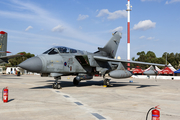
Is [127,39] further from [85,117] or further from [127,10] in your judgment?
[85,117]

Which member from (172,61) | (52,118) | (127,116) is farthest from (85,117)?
(172,61)

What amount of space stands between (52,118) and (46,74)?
804 centimetres

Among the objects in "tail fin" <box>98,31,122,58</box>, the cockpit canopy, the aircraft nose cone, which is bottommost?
the aircraft nose cone

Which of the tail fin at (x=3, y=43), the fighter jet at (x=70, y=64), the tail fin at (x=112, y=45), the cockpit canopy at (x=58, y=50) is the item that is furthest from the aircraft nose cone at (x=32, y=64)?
the tail fin at (x=3, y=43)

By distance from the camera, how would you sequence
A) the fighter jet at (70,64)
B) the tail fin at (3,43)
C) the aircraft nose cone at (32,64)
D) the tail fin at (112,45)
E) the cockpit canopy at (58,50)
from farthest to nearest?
1. the tail fin at (3,43)
2. the tail fin at (112,45)
3. the cockpit canopy at (58,50)
4. the fighter jet at (70,64)
5. the aircraft nose cone at (32,64)

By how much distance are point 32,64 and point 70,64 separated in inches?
150

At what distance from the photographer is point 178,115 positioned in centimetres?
591

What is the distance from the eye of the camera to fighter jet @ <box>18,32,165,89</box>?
1208cm

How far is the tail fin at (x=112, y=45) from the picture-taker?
20203mm

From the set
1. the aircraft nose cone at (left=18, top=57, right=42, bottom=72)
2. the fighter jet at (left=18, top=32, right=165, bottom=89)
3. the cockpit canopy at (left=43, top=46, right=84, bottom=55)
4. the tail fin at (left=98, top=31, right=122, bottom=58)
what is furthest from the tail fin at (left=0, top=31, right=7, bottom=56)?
the aircraft nose cone at (left=18, top=57, right=42, bottom=72)

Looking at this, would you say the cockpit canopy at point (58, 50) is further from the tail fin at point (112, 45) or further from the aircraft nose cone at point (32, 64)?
the tail fin at point (112, 45)

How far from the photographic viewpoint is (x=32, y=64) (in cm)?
1146

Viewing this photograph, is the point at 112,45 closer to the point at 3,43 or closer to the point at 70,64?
the point at 70,64

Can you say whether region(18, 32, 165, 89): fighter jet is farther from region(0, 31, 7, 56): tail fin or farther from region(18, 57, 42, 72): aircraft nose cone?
region(0, 31, 7, 56): tail fin
